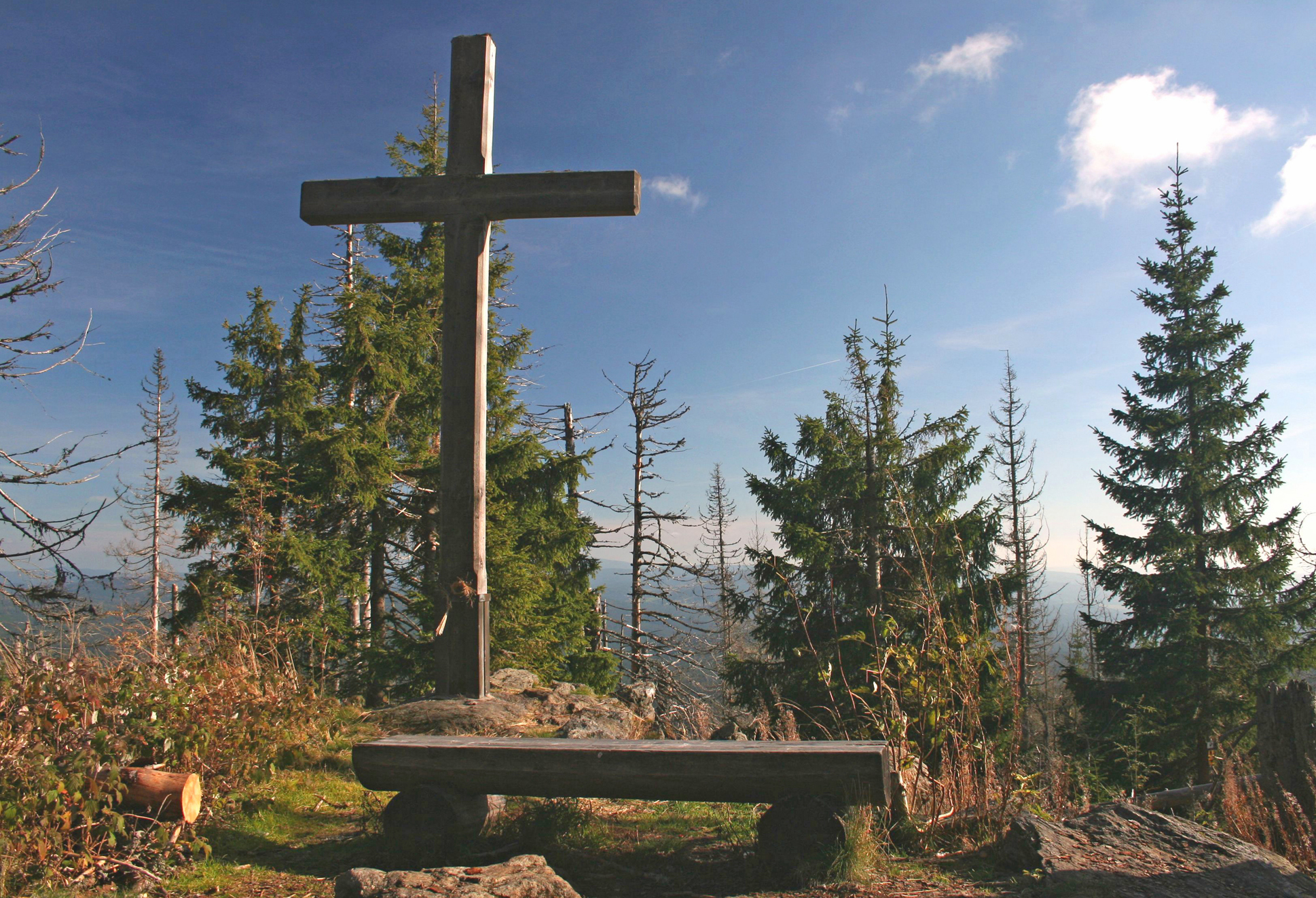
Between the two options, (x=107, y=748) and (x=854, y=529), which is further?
(x=854, y=529)

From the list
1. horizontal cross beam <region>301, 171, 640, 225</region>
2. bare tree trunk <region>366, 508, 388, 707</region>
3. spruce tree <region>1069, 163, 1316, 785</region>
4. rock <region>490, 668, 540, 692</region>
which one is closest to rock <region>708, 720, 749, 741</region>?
rock <region>490, 668, 540, 692</region>

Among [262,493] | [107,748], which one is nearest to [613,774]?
[107,748]

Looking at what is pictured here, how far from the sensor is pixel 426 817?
325 cm

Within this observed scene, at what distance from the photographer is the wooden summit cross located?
12.9 feet

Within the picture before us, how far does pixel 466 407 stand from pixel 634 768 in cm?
210

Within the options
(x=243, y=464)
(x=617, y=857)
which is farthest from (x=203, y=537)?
(x=617, y=857)

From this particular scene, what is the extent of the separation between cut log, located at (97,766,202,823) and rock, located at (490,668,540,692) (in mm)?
2464

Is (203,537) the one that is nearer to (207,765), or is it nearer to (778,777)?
(207,765)

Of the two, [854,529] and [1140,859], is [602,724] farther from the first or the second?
[854,529]

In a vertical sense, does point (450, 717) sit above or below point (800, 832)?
above

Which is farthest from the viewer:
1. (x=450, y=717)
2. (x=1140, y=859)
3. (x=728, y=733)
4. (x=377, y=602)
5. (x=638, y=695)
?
(x=377, y=602)

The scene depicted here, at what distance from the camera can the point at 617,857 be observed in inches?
135

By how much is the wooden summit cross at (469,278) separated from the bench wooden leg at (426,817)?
695 mm

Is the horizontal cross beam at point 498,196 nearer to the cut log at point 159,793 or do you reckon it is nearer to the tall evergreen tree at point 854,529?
the cut log at point 159,793
